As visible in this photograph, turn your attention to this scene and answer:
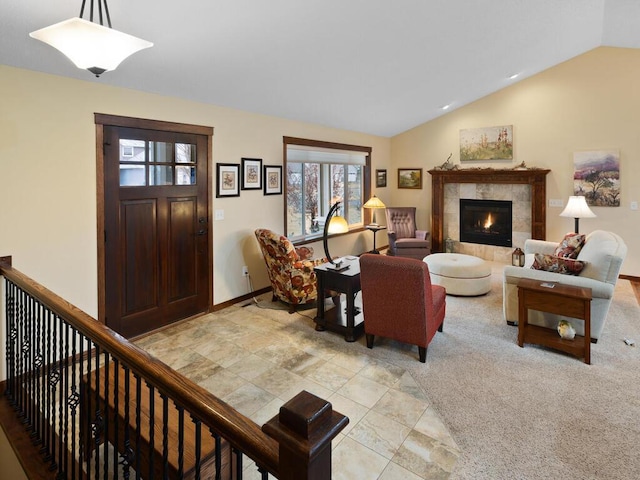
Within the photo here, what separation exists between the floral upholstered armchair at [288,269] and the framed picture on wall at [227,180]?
592 millimetres

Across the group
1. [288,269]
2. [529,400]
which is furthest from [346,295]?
[529,400]

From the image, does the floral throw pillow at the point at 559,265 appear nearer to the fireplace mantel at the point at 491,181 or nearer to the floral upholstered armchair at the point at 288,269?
the floral upholstered armchair at the point at 288,269

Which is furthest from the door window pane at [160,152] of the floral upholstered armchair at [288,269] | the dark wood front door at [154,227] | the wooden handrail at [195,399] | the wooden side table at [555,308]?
the wooden side table at [555,308]

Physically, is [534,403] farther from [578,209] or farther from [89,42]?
[578,209]

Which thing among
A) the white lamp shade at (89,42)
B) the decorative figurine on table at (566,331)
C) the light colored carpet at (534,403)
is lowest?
the light colored carpet at (534,403)

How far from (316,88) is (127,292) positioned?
10.2 ft

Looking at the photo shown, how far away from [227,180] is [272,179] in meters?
0.80

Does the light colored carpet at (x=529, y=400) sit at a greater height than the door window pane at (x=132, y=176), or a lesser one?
lesser

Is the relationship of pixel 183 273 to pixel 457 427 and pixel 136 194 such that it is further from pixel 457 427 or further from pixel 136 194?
pixel 457 427

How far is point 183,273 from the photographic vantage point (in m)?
4.18

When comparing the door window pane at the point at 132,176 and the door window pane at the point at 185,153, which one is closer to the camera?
the door window pane at the point at 132,176

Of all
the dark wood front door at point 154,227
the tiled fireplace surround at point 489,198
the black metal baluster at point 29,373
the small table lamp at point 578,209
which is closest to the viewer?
the black metal baluster at point 29,373

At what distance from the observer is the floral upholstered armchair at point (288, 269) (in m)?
4.41

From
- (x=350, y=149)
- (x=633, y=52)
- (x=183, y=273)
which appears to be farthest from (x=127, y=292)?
(x=633, y=52)
